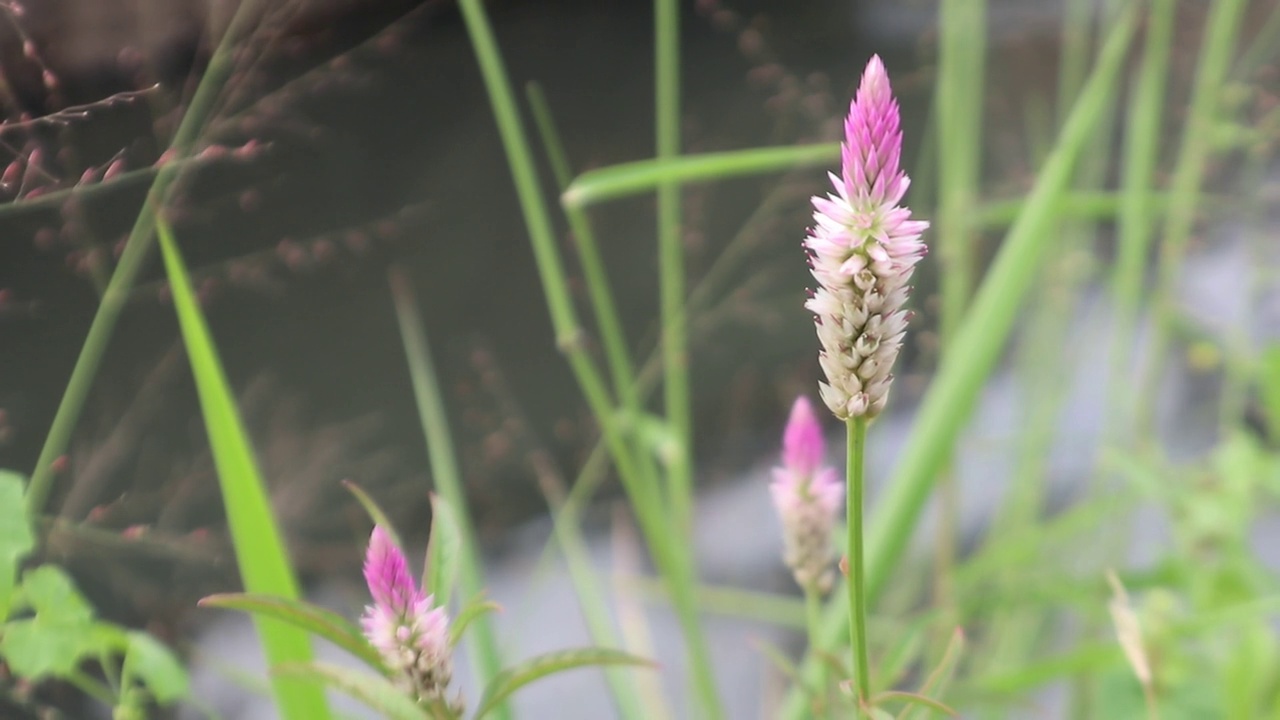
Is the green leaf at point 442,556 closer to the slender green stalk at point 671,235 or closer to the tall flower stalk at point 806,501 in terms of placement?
the tall flower stalk at point 806,501

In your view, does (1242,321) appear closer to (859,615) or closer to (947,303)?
(947,303)

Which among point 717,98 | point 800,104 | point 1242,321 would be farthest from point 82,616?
point 717,98

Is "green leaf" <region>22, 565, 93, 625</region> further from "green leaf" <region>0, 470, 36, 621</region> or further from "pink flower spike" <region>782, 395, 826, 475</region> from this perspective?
"pink flower spike" <region>782, 395, 826, 475</region>

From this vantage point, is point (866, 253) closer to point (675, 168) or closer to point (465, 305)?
point (675, 168)

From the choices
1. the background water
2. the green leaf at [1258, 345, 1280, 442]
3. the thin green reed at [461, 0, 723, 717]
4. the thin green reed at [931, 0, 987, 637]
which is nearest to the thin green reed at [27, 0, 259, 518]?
the background water

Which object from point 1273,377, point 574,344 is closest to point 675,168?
point 574,344
